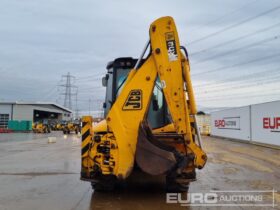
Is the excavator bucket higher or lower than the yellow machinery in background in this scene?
lower

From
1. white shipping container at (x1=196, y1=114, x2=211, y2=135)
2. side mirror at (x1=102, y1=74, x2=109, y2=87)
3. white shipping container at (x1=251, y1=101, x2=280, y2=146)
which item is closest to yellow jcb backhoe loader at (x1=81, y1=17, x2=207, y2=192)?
side mirror at (x1=102, y1=74, x2=109, y2=87)

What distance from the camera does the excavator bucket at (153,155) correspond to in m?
6.30

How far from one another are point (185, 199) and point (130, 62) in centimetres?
323

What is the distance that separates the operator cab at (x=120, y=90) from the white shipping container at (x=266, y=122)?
14.7 m

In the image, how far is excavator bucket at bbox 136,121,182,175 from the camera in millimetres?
6305

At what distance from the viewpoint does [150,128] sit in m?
6.85

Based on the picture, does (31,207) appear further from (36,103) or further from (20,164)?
(36,103)

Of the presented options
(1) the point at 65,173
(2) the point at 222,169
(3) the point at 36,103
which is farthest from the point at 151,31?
(3) the point at 36,103

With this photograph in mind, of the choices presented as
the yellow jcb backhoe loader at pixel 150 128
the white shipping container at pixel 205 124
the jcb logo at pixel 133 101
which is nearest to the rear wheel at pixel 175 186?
the yellow jcb backhoe loader at pixel 150 128

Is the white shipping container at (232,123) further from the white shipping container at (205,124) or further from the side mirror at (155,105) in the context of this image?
the side mirror at (155,105)

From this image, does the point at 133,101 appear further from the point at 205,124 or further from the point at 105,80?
the point at 205,124

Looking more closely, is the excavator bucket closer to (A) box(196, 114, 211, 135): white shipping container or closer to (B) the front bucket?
(B) the front bucket

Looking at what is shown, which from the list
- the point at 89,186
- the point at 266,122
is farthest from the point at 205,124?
the point at 89,186

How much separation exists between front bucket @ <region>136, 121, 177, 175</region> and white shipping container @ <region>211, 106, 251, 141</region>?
2132cm
